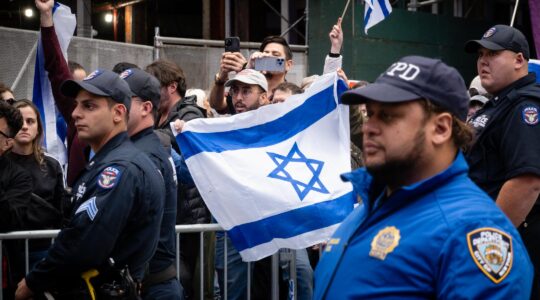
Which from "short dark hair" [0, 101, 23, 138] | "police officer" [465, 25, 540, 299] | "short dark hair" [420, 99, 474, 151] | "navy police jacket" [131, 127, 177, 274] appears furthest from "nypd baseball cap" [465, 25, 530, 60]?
"short dark hair" [0, 101, 23, 138]

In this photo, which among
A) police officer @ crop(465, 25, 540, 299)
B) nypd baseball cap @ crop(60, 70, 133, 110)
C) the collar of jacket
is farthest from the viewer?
police officer @ crop(465, 25, 540, 299)

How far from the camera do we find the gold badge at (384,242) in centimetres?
268

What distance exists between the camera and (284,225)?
5750 millimetres

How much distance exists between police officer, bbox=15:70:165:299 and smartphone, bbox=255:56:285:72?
2.46m

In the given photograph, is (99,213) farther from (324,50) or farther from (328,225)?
(324,50)

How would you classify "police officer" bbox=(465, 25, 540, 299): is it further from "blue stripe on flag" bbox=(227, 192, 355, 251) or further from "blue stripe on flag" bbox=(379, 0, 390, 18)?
"blue stripe on flag" bbox=(379, 0, 390, 18)

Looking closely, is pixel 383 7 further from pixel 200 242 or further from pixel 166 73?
pixel 200 242

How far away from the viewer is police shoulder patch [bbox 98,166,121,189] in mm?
4328

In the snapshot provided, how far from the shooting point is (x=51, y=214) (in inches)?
235

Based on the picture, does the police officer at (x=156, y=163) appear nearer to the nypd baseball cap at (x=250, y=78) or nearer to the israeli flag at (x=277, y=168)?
the israeli flag at (x=277, y=168)

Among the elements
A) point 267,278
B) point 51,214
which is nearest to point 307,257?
point 267,278

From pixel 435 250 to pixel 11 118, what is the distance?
3.96m

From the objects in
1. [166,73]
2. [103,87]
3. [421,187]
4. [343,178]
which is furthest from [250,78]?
[421,187]

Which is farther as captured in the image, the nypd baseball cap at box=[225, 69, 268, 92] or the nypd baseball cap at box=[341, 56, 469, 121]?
the nypd baseball cap at box=[225, 69, 268, 92]
